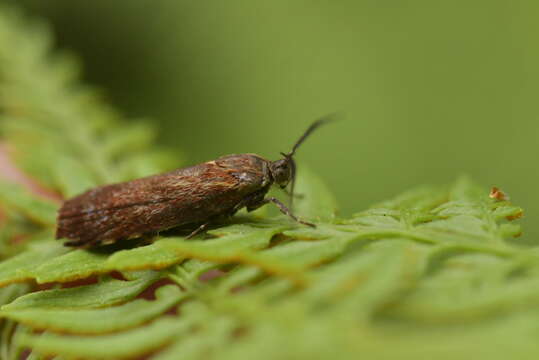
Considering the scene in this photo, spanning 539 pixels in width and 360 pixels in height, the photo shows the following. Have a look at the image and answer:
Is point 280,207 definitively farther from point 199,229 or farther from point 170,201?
point 170,201

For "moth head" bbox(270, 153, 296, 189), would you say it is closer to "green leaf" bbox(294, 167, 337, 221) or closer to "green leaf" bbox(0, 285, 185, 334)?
"green leaf" bbox(294, 167, 337, 221)

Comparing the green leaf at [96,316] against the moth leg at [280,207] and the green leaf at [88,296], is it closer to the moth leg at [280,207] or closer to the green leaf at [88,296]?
the green leaf at [88,296]

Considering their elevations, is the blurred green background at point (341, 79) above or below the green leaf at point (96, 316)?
above

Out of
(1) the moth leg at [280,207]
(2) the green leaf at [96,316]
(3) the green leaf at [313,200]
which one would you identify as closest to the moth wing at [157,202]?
(1) the moth leg at [280,207]

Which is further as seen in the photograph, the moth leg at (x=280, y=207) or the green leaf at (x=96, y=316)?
the moth leg at (x=280, y=207)

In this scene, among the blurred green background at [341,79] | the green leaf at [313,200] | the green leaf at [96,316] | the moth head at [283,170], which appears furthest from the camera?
the blurred green background at [341,79]

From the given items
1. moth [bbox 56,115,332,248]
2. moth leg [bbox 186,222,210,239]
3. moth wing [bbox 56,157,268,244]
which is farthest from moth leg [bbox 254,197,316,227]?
moth leg [bbox 186,222,210,239]
